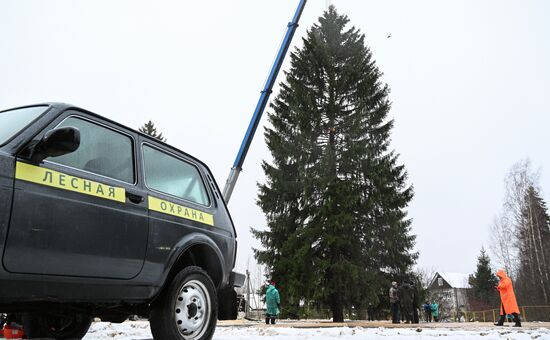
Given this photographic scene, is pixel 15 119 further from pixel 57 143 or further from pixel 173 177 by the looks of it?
pixel 173 177

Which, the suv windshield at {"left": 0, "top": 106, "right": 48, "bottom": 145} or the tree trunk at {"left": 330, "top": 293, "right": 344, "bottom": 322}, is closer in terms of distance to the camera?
the suv windshield at {"left": 0, "top": 106, "right": 48, "bottom": 145}

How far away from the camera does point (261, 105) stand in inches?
846

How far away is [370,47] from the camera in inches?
972

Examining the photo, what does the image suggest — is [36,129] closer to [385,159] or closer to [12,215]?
[12,215]

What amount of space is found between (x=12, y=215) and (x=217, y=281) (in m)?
2.24

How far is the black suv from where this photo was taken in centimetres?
274

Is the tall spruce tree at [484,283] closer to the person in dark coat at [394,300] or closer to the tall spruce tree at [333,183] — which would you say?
the tall spruce tree at [333,183]

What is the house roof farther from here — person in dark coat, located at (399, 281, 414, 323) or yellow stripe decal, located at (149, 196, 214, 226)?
yellow stripe decal, located at (149, 196, 214, 226)

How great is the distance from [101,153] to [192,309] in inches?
60.1

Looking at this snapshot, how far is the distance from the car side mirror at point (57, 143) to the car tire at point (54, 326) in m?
Result: 2.28

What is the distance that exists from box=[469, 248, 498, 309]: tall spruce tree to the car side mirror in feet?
195

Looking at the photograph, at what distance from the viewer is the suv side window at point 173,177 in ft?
13.2

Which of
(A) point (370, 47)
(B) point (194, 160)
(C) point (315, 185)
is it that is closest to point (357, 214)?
(C) point (315, 185)

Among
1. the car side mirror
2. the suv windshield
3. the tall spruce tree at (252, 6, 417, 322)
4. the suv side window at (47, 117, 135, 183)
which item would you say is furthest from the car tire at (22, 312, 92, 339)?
the tall spruce tree at (252, 6, 417, 322)
